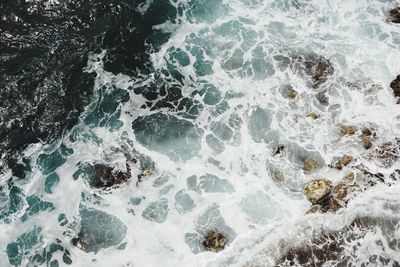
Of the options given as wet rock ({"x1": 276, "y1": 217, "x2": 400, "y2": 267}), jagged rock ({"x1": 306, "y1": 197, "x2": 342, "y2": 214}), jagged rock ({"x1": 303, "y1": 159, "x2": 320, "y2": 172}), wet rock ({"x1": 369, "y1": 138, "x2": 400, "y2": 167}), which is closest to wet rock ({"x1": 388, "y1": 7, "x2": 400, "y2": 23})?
wet rock ({"x1": 369, "y1": 138, "x2": 400, "y2": 167})

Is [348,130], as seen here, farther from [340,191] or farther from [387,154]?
[340,191]

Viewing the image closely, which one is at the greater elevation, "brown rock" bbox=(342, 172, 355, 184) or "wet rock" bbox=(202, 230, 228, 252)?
"brown rock" bbox=(342, 172, 355, 184)

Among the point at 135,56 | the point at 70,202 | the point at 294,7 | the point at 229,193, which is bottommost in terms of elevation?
the point at 70,202

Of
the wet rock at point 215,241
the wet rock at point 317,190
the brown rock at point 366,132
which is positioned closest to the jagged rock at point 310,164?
the wet rock at point 317,190

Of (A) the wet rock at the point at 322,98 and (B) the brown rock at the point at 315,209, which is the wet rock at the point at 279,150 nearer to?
(B) the brown rock at the point at 315,209

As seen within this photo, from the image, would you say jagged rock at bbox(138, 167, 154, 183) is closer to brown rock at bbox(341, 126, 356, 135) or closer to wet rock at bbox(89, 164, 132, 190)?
wet rock at bbox(89, 164, 132, 190)

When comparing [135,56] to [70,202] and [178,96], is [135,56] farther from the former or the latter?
[70,202]

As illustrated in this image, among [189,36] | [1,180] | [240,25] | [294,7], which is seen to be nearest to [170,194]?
[1,180]

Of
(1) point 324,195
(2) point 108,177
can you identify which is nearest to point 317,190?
(1) point 324,195
